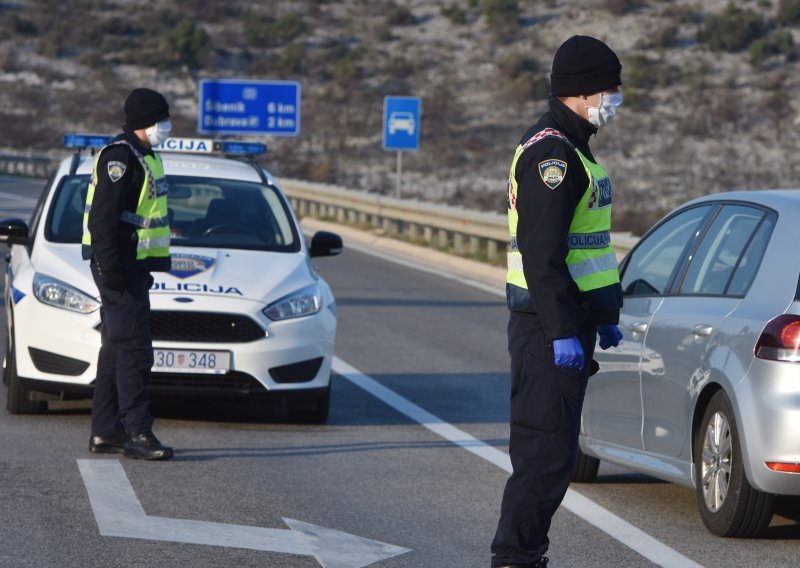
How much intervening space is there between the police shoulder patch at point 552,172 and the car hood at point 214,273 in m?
4.78

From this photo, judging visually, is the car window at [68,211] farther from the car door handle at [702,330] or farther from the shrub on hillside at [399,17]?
the shrub on hillside at [399,17]

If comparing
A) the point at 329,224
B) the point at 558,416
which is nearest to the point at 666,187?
the point at 329,224

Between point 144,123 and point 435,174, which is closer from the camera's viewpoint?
point 144,123

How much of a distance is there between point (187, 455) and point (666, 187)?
128 ft

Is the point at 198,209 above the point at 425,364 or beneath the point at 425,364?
above

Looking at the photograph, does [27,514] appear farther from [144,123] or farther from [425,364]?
[425,364]

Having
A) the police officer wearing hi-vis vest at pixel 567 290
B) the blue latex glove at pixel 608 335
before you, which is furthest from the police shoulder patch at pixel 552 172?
the blue latex glove at pixel 608 335

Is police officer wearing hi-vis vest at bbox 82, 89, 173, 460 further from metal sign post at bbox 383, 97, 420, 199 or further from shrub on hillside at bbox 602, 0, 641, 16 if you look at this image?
shrub on hillside at bbox 602, 0, 641, 16

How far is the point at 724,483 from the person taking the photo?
7.09 metres

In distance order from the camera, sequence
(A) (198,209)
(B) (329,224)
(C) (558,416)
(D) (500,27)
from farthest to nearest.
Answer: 1. (D) (500,27)
2. (B) (329,224)
3. (A) (198,209)
4. (C) (558,416)

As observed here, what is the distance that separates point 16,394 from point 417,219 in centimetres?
1699

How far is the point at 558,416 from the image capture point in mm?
5305

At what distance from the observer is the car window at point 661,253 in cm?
792

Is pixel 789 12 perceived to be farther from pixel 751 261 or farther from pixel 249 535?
pixel 249 535
